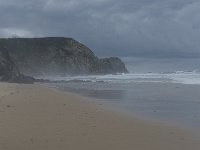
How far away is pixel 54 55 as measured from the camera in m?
101

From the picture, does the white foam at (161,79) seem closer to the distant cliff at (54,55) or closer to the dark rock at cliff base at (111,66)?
the distant cliff at (54,55)

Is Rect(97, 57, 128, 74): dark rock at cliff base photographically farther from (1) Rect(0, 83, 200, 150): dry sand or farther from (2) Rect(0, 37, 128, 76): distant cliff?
(1) Rect(0, 83, 200, 150): dry sand

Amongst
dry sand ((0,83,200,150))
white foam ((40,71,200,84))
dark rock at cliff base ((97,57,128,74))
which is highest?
dark rock at cliff base ((97,57,128,74))

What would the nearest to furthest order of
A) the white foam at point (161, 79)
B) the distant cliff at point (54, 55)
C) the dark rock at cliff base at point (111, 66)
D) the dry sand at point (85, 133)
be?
the dry sand at point (85, 133), the white foam at point (161, 79), the distant cliff at point (54, 55), the dark rock at cliff base at point (111, 66)

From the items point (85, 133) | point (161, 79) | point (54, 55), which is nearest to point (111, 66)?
point (54, 55)

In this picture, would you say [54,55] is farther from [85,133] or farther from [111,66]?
[85,133]

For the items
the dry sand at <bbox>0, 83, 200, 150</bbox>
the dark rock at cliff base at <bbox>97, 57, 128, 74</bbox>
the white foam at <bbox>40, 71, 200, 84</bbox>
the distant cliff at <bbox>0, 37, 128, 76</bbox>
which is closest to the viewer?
the dry sand at <bbox>0, 83, 200, 150</bbox>

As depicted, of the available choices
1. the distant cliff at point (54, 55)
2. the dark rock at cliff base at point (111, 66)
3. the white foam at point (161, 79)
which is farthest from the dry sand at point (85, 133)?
the dark rock at cliff base at point (111, 66)

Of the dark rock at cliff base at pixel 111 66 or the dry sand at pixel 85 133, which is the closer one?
the dry sand at pixel 85 133

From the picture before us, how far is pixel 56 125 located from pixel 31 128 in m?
0.79

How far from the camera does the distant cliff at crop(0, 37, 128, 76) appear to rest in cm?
9638

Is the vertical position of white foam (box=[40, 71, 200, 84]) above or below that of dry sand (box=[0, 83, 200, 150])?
above

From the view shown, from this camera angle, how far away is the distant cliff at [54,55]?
9638 centimetres

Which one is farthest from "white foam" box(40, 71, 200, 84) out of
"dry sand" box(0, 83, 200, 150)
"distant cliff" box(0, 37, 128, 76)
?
"distant cliff" box(0, 37, 128, 76)
